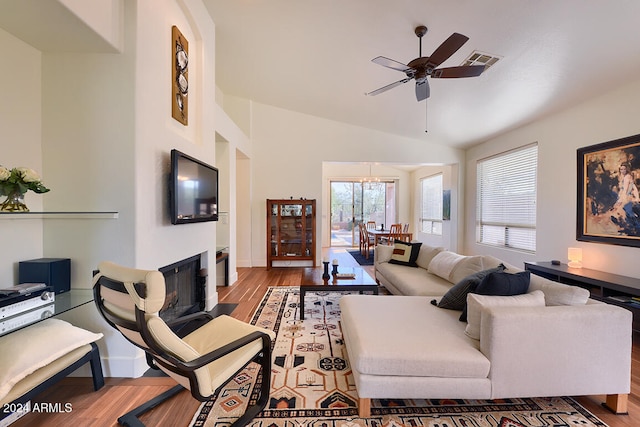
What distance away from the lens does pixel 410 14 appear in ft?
7.92

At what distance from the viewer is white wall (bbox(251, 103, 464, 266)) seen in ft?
18.5

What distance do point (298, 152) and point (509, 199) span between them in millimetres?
4071

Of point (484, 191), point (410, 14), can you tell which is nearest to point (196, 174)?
point (410, 14)

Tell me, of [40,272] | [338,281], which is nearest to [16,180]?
[40,272]

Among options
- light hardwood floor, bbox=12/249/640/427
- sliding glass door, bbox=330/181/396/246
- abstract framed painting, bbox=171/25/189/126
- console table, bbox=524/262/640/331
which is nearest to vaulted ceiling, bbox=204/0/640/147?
abstract framed painting, bbox=171/25/189/126

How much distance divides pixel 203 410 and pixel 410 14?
11.4ft

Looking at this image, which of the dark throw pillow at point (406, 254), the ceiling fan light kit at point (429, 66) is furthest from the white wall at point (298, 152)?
the ceiling fan light kit at point (429, 66)

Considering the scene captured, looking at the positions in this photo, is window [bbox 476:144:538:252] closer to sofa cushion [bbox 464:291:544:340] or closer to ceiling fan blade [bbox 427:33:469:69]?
ceiling fan blade [bbox 427:33:469:69]

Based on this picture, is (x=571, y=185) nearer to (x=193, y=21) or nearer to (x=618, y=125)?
(x=618, y=125)

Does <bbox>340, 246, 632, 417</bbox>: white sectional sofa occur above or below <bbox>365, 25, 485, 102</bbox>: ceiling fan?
below

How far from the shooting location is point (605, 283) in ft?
8.70

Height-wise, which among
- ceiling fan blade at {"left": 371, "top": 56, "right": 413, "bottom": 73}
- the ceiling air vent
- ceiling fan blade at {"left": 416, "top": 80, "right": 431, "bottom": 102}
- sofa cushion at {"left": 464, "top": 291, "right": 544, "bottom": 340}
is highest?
the ceiling air vent

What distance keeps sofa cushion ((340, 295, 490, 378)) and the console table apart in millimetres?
1856

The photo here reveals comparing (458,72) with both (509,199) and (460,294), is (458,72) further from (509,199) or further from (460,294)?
(509,199)
